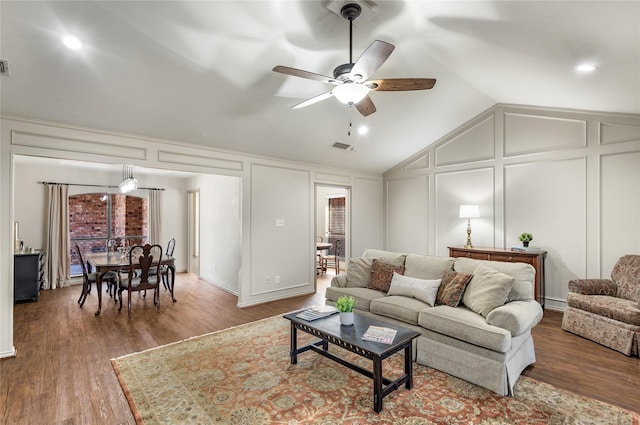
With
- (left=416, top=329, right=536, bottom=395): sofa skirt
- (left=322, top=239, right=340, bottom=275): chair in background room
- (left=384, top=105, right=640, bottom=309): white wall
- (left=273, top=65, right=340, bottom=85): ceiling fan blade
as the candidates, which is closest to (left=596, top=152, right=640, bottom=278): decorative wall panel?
(left=384, top=105, right=640, bottom=309): white wall

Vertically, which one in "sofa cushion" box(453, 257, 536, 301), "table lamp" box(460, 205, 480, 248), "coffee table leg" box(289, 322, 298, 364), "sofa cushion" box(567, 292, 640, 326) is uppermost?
"table lamp" box(460, 205, 480, 248)

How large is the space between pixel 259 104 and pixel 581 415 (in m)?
4.16

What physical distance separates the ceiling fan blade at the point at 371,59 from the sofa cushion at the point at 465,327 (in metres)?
2.18

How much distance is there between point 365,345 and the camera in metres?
2.39

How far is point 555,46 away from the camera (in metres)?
2.94

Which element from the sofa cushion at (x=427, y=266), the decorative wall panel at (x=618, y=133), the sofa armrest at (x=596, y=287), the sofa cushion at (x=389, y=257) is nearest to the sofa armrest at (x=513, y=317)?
the sofa cushion at (x=427, y=266)

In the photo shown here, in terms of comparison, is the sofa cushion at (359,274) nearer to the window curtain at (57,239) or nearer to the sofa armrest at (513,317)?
the sofa armrest at (513,317)

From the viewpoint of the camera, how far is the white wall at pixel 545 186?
429cm

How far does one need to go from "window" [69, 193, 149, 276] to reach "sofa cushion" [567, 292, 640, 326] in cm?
816

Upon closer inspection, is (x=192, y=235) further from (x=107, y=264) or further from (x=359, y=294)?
(x=359, y=294)

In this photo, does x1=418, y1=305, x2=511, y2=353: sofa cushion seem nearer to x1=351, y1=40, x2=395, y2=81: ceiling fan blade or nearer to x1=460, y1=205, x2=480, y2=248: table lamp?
x1=351, y1=40, x2=395, y2=81: ceiling fan blade

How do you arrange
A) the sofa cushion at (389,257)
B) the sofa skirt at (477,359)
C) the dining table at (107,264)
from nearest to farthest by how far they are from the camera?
the sofa skirt at (477,359) < the sofa cushion at (389,257) < the dining table at (107,264)

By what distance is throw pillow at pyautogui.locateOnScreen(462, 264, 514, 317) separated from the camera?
2.92m

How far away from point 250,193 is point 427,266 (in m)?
2.91
